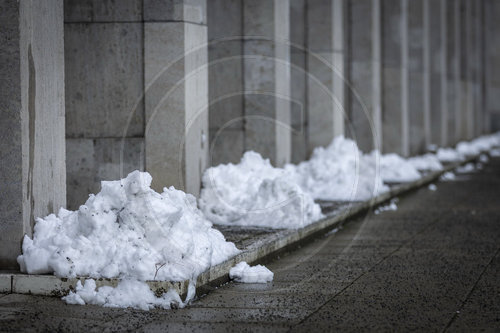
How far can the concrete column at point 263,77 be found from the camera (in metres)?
16.9

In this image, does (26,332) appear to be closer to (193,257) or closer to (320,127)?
(193,257)

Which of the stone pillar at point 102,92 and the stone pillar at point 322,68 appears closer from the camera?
the stone pillar at point 102,92

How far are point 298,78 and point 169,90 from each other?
844 cm

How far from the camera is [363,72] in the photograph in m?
24.8

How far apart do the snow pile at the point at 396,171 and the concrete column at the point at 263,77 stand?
562cm

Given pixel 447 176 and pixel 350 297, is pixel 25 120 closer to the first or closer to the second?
pixel 350 297

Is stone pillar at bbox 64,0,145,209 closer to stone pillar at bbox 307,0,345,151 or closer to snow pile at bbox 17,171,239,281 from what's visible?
snow pile at bbox 17,171,239,281

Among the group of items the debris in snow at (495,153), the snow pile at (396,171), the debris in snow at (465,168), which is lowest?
the debris in snow at (495,153)

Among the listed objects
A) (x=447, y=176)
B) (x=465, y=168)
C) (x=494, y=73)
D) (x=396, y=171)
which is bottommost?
(x=465, y=168)

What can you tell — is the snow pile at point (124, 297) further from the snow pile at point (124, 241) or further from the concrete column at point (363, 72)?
the concrete column at point (363, 72)

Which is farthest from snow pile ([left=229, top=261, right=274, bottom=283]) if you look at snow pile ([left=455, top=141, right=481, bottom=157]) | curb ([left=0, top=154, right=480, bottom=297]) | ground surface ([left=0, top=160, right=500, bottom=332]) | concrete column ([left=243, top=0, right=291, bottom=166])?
snow pile ([left=455, top=141, right=481, bottom=157])

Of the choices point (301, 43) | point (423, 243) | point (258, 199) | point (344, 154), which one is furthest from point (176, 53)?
point (301, 43)

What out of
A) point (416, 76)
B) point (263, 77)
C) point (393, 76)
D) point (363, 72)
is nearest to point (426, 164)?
point (393, 76)

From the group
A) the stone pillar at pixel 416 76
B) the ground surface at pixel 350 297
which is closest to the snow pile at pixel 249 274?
the ground surface at pixel 350 297
